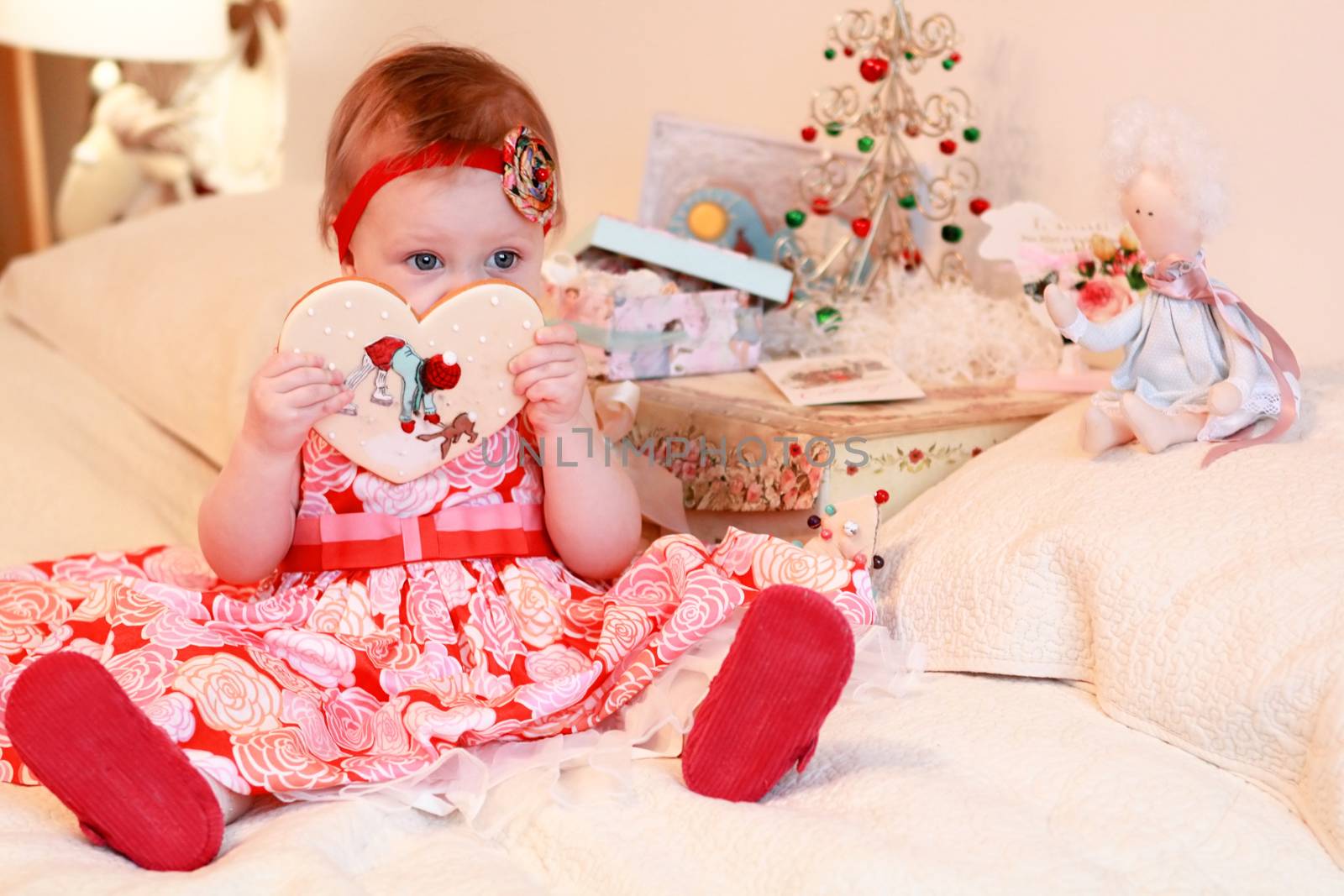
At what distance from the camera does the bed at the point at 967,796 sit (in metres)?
0.73

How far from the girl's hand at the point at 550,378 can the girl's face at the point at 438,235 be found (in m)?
0.08

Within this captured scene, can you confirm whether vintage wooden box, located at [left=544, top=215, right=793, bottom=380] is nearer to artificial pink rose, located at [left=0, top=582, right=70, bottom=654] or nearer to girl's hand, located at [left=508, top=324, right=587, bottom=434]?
girl's hand, located at [left=508, top=324, right=587, bottom=434]

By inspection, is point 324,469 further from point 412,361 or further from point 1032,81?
point 1032,81

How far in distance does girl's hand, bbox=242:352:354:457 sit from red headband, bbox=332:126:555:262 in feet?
0.46

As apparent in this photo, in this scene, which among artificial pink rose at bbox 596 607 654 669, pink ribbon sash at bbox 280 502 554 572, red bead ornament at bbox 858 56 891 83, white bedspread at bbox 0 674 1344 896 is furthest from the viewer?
red bead ornament at bbox 858 56 891 83

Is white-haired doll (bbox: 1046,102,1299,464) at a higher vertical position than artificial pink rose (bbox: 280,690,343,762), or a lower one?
higher

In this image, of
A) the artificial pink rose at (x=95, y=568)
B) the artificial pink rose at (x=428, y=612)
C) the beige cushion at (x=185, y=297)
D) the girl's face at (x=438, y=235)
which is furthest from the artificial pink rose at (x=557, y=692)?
the beige cushion at (x=185, y=297)

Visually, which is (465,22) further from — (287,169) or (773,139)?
(287,169)

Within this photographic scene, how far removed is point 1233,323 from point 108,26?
2.23 metres

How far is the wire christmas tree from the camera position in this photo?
4.92 ft

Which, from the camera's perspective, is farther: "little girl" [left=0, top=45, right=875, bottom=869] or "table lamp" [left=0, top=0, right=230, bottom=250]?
"table lamp" [left=0, top=0, right=230, bottom=250]

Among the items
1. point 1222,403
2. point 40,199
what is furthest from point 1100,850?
point 40,199

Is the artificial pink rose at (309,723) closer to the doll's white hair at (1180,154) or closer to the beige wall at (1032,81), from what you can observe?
the beige wall at (1032,81)

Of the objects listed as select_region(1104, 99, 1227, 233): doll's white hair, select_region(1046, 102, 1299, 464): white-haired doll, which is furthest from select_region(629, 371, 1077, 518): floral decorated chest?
select_region(1104, 99, 1227, 233): doll's white hair
